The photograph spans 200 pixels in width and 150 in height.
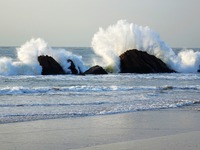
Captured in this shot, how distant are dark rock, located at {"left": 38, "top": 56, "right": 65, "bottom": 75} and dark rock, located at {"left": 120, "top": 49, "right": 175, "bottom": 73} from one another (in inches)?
255

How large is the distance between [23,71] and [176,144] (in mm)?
26772

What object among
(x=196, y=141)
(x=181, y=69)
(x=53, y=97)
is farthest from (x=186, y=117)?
(x=181, y=69)

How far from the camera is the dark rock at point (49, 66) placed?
33531 millimetres

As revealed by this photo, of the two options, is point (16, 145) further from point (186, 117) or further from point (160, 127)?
point (186, 117)

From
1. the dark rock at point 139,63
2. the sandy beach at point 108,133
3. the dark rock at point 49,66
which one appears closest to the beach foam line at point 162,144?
the sandy beach at point 108,133

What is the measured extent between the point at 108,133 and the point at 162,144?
5.39 ft

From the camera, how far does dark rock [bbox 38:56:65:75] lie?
3353 cm

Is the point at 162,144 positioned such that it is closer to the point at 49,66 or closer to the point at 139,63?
the point at 49,66

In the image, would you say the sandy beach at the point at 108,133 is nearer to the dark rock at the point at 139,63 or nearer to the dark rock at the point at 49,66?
the dark rock at the point at 49,66

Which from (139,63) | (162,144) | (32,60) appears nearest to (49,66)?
(32,60)

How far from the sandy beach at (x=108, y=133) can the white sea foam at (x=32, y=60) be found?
2200 cm

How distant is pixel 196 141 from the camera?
917 cm

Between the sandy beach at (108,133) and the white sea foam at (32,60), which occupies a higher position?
the white sea foam at (32,60)

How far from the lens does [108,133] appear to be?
10102mm
